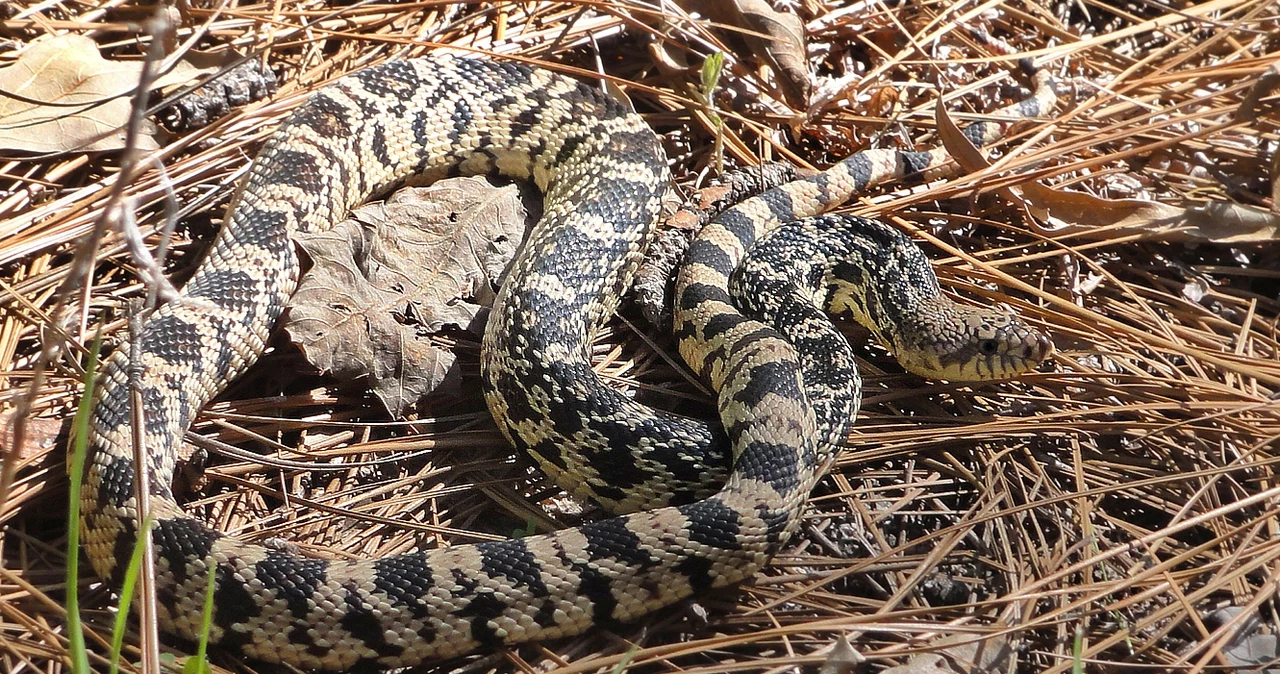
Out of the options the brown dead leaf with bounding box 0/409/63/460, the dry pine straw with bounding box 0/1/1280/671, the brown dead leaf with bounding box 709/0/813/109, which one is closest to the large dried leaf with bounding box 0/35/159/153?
the dry pine straw with bounding box 0/1/1280/671

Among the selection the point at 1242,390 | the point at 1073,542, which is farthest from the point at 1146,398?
the point at 1073,542

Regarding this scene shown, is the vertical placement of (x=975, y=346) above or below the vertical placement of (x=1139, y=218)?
below

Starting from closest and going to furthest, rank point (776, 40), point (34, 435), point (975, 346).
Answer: point (34, 435) < point (975, 346) < point (776, 40)

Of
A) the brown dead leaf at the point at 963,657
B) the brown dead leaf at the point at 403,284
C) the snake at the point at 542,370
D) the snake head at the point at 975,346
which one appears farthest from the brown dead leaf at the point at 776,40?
the brown dead leaf at the point at 963,657

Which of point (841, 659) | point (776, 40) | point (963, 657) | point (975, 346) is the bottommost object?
point (963, 657)

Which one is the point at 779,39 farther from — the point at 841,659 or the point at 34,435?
the point at 34,435

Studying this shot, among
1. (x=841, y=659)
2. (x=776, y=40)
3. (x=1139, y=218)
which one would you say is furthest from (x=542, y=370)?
(x=1139, y=218)

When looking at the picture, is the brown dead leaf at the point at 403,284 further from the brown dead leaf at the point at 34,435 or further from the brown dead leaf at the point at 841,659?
the brown dead leaf at the point at 841,659
